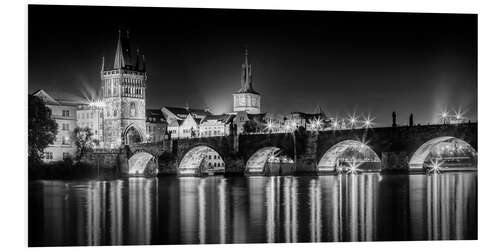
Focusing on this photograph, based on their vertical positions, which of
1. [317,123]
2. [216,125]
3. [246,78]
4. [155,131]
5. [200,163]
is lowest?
[200,163]

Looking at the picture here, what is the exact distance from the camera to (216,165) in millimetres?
43188

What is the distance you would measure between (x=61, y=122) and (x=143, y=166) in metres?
13.1

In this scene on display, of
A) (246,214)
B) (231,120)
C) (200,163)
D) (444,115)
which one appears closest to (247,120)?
(231,120)

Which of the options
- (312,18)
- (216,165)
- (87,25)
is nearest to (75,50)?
(87,25)

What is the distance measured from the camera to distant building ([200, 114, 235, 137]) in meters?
27.9

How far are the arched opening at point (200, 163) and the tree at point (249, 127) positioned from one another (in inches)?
157

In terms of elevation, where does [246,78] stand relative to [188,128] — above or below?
above

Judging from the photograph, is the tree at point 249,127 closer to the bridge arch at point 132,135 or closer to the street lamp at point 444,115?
the bridge arch at point 132,135

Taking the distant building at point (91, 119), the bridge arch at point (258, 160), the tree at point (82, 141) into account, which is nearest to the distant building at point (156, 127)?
the distant building at point (91, 119)

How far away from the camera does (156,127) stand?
1276 inches

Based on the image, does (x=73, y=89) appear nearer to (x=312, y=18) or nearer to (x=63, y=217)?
(x=63, y=217)

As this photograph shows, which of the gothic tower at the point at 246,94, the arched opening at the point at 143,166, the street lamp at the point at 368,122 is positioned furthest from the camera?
the arched opening at the point at 143,166

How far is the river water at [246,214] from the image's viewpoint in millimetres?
14680

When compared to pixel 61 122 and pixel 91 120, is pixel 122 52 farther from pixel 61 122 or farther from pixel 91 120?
pixel 91 120
